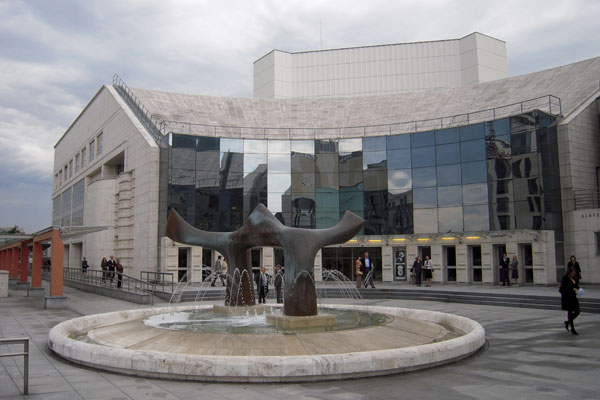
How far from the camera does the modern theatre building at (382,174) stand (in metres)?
29.0

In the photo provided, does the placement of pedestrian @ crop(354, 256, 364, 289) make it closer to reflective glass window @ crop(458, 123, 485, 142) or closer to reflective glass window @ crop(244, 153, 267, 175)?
reflective glass window @ crop(458, 123, 485, 142)

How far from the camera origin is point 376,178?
3488 cm

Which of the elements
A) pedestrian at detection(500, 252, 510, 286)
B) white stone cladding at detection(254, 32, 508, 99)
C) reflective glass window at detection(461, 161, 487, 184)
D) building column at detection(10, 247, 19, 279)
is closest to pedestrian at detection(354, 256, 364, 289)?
pedestrian at detection(500, 252, 510, 286)

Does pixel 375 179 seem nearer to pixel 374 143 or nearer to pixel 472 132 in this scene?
pixel 374 143

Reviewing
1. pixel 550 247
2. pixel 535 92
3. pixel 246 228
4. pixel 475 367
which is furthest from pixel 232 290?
pixel 535 92

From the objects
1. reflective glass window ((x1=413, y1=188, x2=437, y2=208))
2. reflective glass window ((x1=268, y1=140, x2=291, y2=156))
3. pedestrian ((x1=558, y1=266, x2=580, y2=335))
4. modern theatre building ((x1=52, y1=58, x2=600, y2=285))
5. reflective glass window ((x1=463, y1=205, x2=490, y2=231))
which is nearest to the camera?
pedestrian ((x1=558, y1=266, x2=580, y2=335))

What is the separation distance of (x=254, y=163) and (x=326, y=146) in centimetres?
513

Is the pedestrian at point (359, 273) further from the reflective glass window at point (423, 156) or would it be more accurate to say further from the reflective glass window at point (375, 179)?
the reflective glass window at point (423, 156)

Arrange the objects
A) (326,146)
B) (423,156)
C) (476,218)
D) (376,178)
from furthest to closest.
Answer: (326,146) → (376,178) → (423,156) → (476,218)

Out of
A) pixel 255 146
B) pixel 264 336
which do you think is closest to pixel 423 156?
pixel 255 146

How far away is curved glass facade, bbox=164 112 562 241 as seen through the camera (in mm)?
29828

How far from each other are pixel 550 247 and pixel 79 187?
150ft

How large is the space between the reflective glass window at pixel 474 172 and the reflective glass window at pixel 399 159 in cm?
375

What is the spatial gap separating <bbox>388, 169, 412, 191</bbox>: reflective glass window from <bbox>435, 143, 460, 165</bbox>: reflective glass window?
2.22 m
